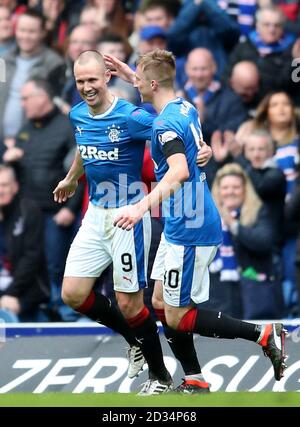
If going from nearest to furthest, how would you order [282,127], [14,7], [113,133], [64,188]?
[113,133], [64,188], [282,127], [14,7]

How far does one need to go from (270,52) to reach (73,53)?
5.84ft

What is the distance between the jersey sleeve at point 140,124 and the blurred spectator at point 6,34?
4186mm

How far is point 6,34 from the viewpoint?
39.9 feet

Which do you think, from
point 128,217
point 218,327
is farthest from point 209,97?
point 128,217

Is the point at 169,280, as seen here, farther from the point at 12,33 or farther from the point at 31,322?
the point at 12,33

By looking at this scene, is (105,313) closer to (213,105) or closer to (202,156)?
(202,156)

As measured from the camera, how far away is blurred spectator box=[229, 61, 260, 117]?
11289 mm

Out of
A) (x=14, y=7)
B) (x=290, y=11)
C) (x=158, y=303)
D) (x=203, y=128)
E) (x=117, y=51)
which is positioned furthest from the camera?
(x=14, y=7)

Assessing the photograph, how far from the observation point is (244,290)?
35.6ft

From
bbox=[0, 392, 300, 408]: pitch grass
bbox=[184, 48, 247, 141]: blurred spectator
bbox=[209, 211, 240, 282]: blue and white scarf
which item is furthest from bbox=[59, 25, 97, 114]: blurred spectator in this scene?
bbox=[0, 392, 300, 408]: pitch grass

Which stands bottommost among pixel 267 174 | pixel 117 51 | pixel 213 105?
→ pixel 267 174

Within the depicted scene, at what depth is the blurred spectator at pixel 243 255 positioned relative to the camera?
35.5 feet

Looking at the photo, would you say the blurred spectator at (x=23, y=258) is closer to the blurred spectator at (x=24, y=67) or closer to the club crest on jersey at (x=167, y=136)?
A: the blurred spectator at (x=24, y=67)

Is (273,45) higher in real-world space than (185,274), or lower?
higher
